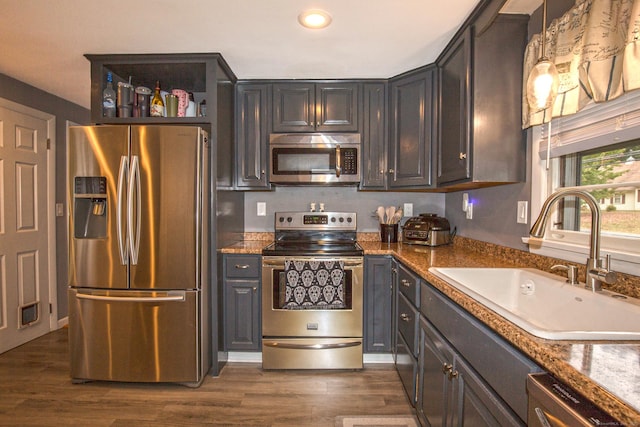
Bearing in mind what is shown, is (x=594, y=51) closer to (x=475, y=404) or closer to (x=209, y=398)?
(x=475, y=404)

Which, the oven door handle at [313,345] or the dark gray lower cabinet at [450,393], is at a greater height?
the dark gray lower cabinet at [450,393]

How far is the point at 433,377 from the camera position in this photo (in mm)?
1478

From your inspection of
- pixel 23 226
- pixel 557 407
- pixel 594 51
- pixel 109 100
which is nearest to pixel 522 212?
pixel 594 51

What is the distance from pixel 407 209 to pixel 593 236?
1.84 metres

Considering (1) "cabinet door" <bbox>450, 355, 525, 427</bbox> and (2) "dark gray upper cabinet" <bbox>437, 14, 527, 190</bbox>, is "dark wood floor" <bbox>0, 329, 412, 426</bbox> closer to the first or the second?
(1) "cabinet door" <bbox>450, 355, 525, 427</bbox>

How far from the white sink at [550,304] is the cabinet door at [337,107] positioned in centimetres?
149

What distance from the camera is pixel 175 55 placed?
220 centimetres

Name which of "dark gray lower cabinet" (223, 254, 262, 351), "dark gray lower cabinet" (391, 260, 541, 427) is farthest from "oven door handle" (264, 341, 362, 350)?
"dark gray lower cabinet" (391, 260, 541, 427)

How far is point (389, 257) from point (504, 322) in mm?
1438

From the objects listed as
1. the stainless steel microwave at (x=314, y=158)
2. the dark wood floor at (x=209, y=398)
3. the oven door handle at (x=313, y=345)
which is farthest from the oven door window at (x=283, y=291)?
the stainless steel microwave at (x=314, y=158)

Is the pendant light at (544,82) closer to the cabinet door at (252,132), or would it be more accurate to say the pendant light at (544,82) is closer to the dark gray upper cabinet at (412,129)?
the dark gray upper cabinet at (412,129)

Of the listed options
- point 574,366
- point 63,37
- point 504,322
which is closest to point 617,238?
point 504,322

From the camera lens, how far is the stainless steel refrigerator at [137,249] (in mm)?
2027

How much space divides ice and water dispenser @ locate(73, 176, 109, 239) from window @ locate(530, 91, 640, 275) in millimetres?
2524
